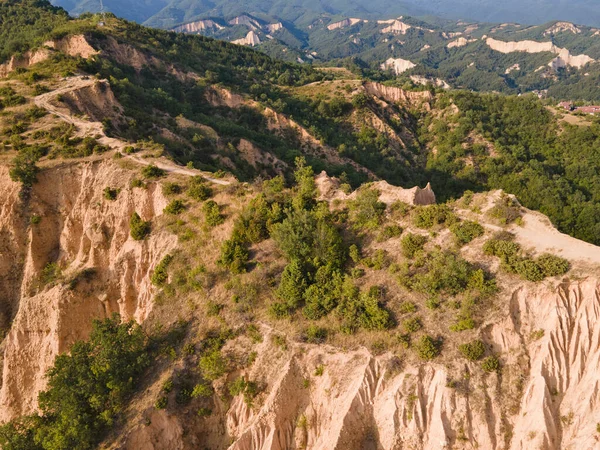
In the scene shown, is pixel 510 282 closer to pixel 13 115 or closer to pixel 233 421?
pixel 233 421

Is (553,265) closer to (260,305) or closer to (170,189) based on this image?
(260,305)

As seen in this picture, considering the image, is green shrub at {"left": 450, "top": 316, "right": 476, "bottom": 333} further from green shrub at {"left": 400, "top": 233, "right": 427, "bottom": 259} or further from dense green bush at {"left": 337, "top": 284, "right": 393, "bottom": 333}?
green shrub at {"left": 400, "top": 233, "right": 427, "bottom": 259}

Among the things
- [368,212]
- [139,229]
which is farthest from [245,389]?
[139,229]

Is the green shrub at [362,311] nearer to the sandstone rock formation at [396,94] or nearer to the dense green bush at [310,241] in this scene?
the dense green bush at [310,241]

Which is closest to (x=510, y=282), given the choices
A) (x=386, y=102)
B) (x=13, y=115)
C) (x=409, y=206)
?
(x=409, y=206)

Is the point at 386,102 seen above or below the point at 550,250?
above
